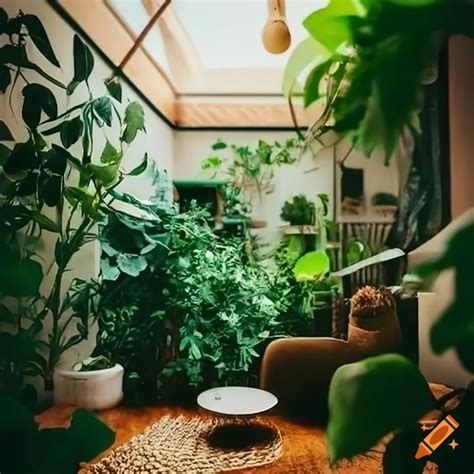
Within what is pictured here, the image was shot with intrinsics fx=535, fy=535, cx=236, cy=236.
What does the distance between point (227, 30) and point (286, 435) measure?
730 mm

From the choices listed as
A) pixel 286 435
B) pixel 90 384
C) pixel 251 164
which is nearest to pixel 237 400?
pixel 286 435

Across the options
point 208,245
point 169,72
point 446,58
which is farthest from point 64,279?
point 446,58

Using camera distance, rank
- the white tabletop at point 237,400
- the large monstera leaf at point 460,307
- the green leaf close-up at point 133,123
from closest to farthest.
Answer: the large monstera leaf at point 460,307 → the white tabletop at point 237,400 → the green leaf close-up at point 133,123

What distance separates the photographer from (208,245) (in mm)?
1008

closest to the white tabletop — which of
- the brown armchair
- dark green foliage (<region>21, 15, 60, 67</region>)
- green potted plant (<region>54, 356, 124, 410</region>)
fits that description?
the brown armchair

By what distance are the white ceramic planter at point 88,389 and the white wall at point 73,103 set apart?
17 cm

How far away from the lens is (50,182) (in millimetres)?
979

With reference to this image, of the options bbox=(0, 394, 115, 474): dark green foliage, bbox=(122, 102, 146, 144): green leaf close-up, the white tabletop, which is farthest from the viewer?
bbox=(122, 102, 146, 144): green leaf close-up

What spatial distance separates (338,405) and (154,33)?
74cm

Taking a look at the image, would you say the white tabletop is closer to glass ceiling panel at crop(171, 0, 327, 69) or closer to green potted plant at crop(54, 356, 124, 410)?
green potted plant at crop(54, 356, 124, 410)

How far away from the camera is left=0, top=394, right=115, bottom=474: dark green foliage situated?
0.80 metres

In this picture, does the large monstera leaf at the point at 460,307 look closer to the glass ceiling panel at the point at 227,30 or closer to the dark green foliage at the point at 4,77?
the glass ceiling panel at the point at 227,30

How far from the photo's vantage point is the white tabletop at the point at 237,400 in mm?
901

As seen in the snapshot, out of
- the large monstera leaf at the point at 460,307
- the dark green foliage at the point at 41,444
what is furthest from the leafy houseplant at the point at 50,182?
the large monstera leaf at the point at 460,307
